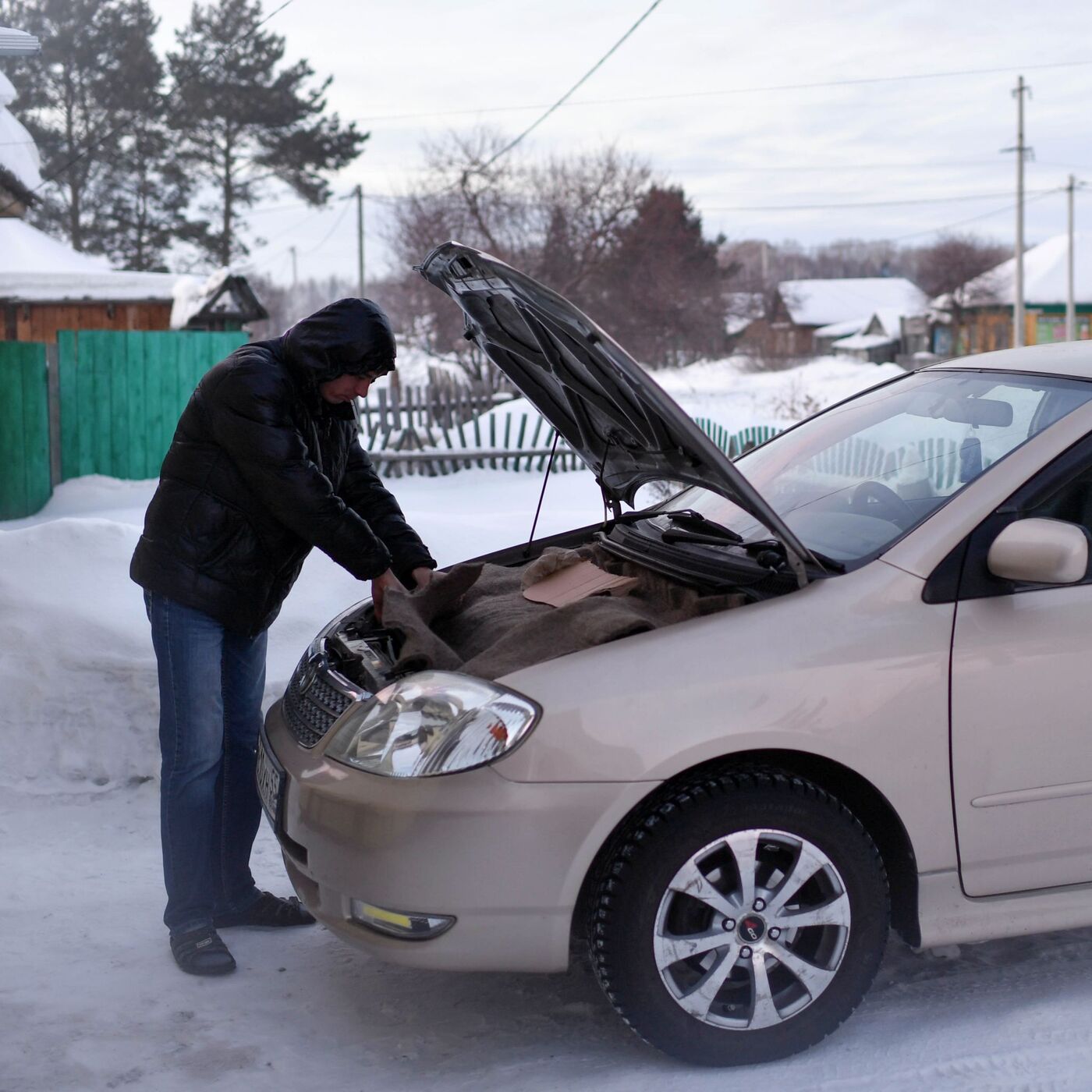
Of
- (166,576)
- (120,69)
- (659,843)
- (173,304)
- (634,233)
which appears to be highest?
(120,69)

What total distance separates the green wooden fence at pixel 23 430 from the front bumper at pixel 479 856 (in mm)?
8956

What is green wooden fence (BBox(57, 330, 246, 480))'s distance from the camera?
1145cm

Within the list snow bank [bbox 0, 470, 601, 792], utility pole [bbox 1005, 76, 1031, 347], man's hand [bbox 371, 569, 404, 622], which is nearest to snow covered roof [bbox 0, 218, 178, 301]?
snow bank [bbox 0, 470, 601, 792]

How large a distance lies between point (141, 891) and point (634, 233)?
119 ft

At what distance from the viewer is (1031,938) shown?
3471 mm

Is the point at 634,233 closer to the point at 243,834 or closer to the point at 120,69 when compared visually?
the point at 120,69

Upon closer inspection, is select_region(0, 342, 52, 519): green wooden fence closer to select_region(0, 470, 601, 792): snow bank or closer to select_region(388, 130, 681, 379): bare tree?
select_region(0, 470, 601, 792): snow bank

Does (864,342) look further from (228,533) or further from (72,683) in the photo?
(228,533)

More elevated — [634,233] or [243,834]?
[634,233]

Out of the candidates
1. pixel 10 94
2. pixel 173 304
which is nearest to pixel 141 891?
pixel 10 94

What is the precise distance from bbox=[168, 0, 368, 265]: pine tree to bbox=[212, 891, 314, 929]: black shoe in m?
35.6

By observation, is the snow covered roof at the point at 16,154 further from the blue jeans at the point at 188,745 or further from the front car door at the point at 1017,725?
the front car door at the point at 1017,725

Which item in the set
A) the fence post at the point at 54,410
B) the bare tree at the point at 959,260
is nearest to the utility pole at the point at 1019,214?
the bare tree at the point at 959,260

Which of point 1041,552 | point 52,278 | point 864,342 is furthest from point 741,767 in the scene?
point 864,342
